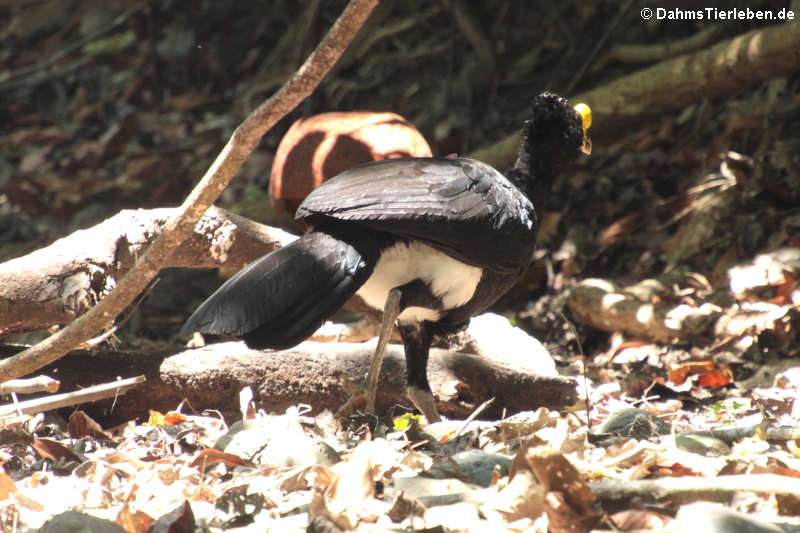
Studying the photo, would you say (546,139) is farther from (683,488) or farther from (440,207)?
(683,488)

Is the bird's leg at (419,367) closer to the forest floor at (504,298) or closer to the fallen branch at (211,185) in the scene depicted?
the forest floor at (504,298)

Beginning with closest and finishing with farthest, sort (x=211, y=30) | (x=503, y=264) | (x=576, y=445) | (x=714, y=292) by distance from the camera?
(x=576, y=445)
(x=503, y=264)
(x=714, y=292)
(x=211, y=30)

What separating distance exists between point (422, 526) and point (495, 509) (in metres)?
0.17

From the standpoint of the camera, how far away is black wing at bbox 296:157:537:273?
3227 millimetres

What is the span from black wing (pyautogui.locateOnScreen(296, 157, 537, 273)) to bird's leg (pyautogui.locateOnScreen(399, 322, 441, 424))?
46 cm

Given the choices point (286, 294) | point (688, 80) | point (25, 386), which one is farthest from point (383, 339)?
point (688, 80)

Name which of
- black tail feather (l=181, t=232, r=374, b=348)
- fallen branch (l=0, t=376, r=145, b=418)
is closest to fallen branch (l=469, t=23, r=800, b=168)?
black tail feather (l=181, t=232, r=374, b=348)

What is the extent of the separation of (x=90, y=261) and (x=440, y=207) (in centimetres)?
129

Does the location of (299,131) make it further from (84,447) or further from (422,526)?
(422,526)

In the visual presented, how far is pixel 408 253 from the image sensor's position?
3643mm

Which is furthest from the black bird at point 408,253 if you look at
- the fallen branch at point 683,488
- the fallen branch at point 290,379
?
the fallen branch at point 683,488

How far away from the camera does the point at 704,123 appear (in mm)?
6441

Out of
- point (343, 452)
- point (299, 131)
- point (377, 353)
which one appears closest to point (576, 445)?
point (343, 452)

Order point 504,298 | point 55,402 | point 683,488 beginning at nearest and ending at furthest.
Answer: point 683,488
point 55,402
point 504,298
